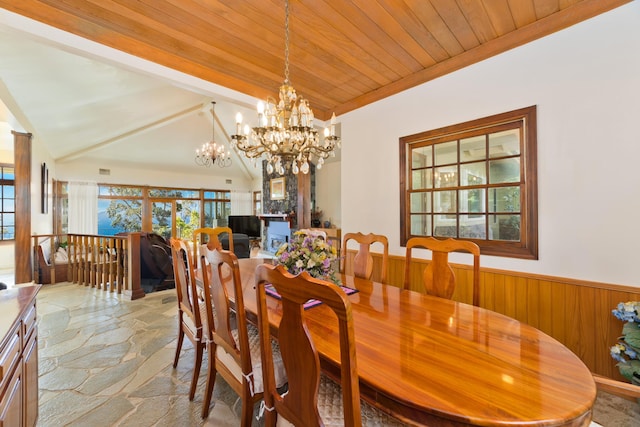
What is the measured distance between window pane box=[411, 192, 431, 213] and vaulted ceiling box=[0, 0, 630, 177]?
1.25 m

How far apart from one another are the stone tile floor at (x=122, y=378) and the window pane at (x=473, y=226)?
1377 millimetres

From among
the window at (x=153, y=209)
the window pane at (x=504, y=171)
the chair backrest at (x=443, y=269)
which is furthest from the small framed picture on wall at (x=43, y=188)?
the window pane at (x=504, y=171)

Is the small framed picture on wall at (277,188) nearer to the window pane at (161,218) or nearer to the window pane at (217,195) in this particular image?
the window pane at (217,195)

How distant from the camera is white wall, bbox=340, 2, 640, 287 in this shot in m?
1.86

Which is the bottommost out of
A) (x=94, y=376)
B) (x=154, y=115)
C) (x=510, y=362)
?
(x=94, y=376)

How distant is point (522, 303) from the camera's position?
2289 mm

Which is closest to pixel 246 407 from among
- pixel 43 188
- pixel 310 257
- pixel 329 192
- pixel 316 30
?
pixel 310 257

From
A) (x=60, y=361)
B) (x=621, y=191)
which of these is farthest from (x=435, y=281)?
(x=60, y=361)

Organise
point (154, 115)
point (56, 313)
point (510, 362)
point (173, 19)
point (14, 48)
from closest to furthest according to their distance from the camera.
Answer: point (510, 362) < point (173, 19) < point (14, 48) < point (56, 313) < point (154, 115)

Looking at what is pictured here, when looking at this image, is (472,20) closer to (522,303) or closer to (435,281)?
(435,281)

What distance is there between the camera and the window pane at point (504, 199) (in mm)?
2373

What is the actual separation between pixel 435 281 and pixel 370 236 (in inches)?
24.9

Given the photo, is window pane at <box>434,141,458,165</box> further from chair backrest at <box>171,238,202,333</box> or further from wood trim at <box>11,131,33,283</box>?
wood trim at <box>11,131,33,283</box>

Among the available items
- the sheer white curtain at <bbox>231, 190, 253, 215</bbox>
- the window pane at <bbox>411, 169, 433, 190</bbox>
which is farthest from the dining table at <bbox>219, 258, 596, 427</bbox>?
the sheer white curtain at <bbox>231, 190, 253, 215</bbox>
